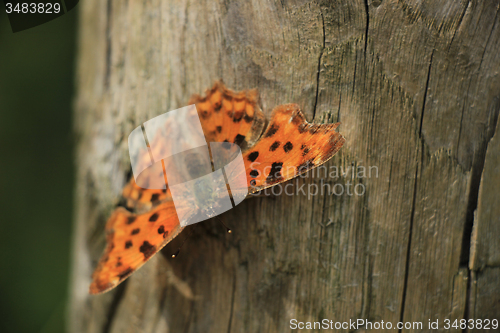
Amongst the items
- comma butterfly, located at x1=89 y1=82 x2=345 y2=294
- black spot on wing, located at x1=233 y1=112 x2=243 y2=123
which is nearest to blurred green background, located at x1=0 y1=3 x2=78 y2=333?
comma butterfly, located at x1=89 y1=82 x2=345 y2=294

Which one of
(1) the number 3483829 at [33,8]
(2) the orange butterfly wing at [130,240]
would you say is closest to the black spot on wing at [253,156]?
(2) the orange butterfly wing at [130,240]

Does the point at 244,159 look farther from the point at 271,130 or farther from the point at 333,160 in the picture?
the point at 333,160

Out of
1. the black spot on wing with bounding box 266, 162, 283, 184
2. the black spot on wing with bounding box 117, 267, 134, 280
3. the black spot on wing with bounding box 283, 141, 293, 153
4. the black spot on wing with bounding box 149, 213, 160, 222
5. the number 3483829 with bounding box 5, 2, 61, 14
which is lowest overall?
the black spot on wing with bounding box 117, 267, 134, 280

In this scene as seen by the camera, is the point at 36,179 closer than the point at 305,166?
No

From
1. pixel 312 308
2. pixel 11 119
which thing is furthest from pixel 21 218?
pixel 312 308

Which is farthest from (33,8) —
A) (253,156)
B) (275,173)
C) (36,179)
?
(275,173)

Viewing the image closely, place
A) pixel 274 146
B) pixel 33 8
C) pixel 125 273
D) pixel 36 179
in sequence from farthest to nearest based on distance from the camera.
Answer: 1. pixel 36 179
2. pixel 33 8
3. pixel 274 146
4. pixel 125 273

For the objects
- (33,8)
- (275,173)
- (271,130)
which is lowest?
(275,173)

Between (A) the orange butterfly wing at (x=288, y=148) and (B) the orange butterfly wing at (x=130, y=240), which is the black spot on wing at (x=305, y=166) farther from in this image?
(B) the orange butterfly wing at (x=130, y=240)

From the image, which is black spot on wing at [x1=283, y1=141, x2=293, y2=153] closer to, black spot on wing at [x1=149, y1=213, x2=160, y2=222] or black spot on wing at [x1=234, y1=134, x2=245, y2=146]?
black spot on wing at [x1=234, y1=134, x2=245, y2=146]
